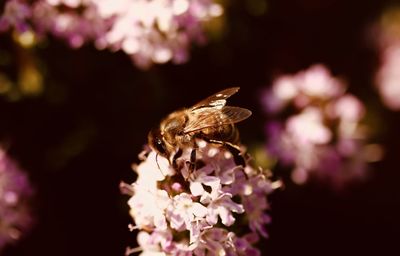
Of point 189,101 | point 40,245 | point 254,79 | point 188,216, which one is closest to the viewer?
point 188,216

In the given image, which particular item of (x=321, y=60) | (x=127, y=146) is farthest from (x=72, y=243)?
(x=321, y=60)

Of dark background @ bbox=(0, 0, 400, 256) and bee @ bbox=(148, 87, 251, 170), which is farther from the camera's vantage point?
dark background @ bbox=(0, 0, 400, 256)

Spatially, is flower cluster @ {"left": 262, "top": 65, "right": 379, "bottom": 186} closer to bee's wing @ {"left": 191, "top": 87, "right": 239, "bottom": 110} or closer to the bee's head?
bee's wing @ {"left": 191, "top": 87, "right": 239, "bottom": 110}

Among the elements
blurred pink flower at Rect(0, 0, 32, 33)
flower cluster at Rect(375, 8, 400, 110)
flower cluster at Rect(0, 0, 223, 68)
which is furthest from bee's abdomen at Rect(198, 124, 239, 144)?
flower cluster at Rect(375, 8, 400, 110)

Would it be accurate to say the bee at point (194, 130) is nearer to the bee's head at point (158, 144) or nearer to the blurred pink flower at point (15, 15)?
the bee's head at point (158, 144)

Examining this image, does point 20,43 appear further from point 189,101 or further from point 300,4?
point 300,4

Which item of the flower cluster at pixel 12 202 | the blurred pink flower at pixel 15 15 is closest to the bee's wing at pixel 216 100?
the blurred pink flower at pixel 15 15
